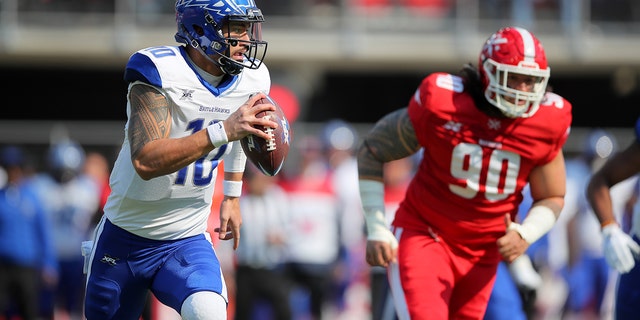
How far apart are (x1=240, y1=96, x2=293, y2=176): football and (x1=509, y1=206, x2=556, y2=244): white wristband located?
4.14ft

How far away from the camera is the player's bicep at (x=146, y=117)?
4.13m

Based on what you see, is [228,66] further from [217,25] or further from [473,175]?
[473,175]

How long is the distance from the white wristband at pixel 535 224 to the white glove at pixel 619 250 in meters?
0.29

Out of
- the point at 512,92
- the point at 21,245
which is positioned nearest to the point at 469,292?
the point at 512,92

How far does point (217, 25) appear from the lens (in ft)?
14.3

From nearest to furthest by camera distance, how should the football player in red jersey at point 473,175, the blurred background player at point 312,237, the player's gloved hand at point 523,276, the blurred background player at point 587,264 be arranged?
the football player in red jersey at point 473,175, the player's gloved hand at point 523,276, the blurred background player at point 587,264, the blurred background player at point 312,237

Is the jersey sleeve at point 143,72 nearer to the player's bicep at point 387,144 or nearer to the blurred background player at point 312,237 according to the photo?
the player's bicep at point 387,144

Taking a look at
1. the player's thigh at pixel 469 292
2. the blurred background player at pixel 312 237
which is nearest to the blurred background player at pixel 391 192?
the blurred background player at pixel 312 237

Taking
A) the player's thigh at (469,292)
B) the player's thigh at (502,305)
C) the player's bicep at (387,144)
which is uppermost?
the player's bicep at (387,144)

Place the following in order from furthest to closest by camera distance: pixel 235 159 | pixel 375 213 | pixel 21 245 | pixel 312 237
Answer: pixel 312 237 < pixel 21 245 < pixel 375 213 < pixel 235 159

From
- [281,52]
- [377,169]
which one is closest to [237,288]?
[377,169]

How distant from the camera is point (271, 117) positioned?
4.18 metres

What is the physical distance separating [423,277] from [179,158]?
4.80 feet

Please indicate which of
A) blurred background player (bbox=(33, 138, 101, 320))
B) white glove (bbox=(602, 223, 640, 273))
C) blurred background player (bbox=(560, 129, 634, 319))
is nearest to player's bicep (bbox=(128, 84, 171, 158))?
white glove (bbox=(602, 223, 640, 273))
